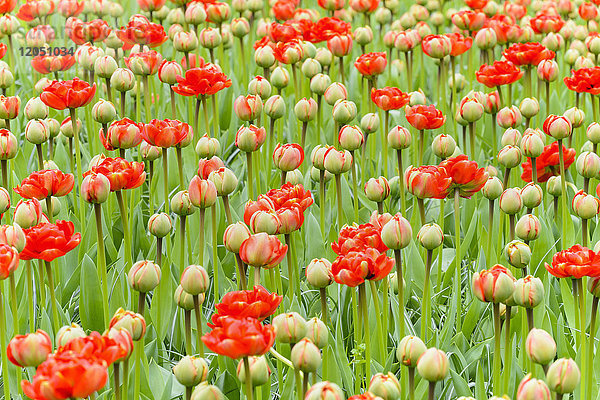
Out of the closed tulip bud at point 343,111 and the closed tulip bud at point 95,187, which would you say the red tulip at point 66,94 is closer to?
the closed tulip bud at point 95,187

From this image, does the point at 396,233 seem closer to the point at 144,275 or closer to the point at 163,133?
the point at 144,275

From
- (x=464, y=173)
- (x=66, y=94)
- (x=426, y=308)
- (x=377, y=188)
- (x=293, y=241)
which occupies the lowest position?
(x=426, y=308)

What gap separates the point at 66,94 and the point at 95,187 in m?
0.73

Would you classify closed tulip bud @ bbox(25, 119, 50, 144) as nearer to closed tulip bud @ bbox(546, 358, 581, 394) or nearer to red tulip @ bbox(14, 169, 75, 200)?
red tulip @ bbox(14, 169, 75, 200)

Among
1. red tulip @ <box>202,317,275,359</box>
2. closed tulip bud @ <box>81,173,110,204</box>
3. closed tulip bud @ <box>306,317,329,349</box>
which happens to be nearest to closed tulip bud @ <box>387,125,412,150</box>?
closed tulip bud @ <box>81,173,110,204</box>

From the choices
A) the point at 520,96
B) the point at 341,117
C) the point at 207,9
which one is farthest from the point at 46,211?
the point at 520,96

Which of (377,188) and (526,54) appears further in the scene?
(526,54)

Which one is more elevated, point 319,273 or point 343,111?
point 343,111

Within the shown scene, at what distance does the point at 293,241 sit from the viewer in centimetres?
259

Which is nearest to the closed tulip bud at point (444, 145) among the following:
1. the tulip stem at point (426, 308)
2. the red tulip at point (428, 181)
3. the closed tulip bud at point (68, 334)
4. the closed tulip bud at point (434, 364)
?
the red tulip at point (428, 181)

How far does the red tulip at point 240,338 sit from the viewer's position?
1.53 metres

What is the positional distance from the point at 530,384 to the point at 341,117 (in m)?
1.77

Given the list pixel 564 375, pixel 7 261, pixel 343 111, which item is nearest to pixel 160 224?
pixel 7 261

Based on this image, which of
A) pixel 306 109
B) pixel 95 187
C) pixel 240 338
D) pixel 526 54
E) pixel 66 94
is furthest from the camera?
pixel 526 54
